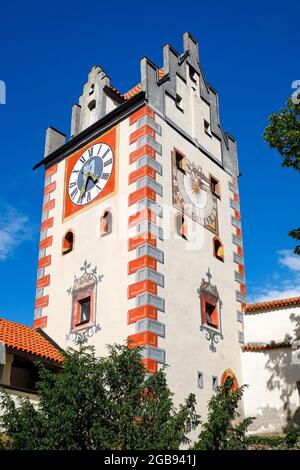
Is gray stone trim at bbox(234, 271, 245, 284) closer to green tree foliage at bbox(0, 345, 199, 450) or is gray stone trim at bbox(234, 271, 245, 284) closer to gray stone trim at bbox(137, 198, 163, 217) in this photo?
gray stone trim at bbox(137, 198, 163, 217)

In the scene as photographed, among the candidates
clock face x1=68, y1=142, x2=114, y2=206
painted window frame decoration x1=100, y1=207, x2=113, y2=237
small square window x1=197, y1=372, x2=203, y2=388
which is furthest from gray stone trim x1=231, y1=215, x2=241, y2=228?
small square window x1=197, y1=372, x2=203, y2=388

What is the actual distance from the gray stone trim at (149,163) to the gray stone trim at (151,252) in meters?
2.96

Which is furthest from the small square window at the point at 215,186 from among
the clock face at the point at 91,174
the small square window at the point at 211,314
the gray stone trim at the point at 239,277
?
the small square window at the point at 211,314

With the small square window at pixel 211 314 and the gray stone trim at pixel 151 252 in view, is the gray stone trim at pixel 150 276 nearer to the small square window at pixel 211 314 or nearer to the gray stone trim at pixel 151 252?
the gray stone trim at pixel 151 252

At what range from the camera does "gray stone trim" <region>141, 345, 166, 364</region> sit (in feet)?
54.8

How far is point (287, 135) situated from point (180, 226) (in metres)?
4.58

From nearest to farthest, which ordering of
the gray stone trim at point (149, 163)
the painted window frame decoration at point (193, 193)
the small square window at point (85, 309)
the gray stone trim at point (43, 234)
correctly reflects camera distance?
1. the small square window at point (85, 309)
2. the gray stone trim at point (149, 163)
3. the painted window frame decoration at point (193, 193)
4. the gray stone trim at point (43, 234)

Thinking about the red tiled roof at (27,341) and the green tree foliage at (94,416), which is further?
the red tiled roof at (27,341)

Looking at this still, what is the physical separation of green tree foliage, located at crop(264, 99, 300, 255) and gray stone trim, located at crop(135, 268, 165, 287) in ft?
13.7

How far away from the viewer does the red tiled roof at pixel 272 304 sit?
2136 centimetres

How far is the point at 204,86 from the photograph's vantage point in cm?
2520

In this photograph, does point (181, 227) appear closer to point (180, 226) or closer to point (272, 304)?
point (180, 226)

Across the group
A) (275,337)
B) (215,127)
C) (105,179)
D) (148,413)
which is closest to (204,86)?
(215,127)
